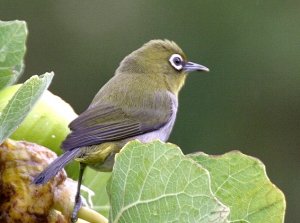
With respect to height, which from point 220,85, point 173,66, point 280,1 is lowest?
point 220,85

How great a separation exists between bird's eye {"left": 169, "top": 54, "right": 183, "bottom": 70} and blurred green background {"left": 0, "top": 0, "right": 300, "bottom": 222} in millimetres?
5912

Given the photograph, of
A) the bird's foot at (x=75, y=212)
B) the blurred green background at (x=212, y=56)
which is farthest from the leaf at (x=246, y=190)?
the blurred green background at (x=212, y=56)

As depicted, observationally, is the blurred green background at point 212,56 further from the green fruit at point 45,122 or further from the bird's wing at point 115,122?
the green fruit at point 45,122

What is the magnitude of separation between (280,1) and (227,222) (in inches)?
434

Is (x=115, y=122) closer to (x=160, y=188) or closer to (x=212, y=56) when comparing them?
(x=160, y=188)

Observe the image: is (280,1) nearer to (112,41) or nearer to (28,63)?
(112,41)

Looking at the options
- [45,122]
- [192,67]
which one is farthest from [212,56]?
[45,122]

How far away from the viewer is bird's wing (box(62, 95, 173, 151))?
12.1 feet

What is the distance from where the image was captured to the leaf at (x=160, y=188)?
7.10 ft

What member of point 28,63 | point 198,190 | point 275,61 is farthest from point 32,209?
point 275,61

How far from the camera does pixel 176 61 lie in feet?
16.4

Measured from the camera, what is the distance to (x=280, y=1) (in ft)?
42.6

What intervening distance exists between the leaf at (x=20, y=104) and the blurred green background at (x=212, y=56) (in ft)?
28.4

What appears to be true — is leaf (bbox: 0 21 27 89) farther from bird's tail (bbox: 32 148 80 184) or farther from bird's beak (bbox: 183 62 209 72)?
bird's beak (bbox: 183 62 209 72)
